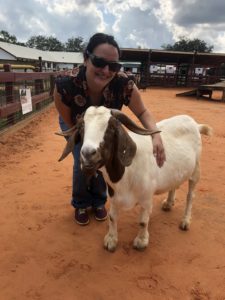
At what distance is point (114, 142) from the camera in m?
2.42

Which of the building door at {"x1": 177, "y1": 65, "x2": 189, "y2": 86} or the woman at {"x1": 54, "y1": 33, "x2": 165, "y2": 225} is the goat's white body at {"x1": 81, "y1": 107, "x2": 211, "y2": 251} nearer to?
the woman at {"x1": 54, "y1": 33, "x2": 165, "y2": 225}

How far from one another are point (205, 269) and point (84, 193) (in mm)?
1601

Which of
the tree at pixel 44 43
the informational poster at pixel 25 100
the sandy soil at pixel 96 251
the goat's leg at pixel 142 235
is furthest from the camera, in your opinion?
the tree at pixel 44 43

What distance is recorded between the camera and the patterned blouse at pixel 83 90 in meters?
2.97

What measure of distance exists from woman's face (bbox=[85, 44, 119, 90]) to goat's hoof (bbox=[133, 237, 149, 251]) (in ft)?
5.41

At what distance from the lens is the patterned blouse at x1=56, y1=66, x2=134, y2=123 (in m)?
2.97

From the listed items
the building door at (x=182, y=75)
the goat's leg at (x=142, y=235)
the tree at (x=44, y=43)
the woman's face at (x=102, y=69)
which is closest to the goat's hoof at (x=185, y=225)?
the goat's leg at (x=142, y=235)

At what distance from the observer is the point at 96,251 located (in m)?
3.10

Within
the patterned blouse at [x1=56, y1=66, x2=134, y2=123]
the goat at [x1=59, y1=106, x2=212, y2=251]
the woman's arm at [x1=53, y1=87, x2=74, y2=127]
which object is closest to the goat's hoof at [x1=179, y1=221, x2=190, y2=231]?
the goat at [x1=59, y1=106, x2=212, y2=251]

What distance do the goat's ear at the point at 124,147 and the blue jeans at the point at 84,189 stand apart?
100 centimetres

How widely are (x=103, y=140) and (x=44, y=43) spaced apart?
10204cm

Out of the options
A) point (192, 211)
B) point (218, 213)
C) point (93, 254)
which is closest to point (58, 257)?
point (93, 254)

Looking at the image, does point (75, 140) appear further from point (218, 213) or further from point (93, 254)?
point (218, 213)

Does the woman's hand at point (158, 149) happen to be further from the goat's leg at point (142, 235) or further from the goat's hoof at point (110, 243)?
the goat's hoof at point (110, 243)
